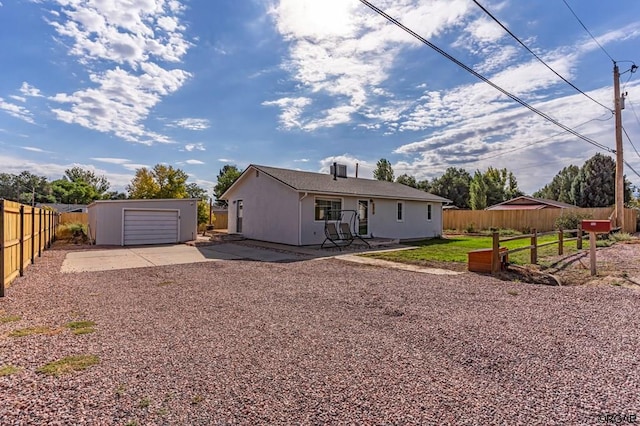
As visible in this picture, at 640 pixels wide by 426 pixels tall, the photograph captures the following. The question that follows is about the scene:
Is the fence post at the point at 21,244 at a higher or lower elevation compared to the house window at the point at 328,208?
lower

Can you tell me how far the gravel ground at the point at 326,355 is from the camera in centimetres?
250

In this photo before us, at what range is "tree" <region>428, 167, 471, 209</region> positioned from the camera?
47.6m

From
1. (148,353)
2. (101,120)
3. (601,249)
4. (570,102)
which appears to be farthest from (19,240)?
(570,102)

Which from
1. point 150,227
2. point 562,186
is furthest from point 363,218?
point 562,186

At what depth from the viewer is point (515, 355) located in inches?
139

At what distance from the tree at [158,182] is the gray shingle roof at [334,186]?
19717mm

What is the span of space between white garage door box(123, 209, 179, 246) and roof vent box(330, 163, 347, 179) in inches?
335

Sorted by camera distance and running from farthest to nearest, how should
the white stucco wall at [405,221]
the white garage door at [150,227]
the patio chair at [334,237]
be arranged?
1. the white stucco wall at [405,221]
2. the white garage door at [150,227]
3. the patio chair at [334,237]

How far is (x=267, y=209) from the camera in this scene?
1736cm

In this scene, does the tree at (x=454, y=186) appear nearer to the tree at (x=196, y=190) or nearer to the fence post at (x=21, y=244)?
the tree at (x=196, y=190)

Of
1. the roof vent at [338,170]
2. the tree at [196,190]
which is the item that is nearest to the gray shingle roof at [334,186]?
the roof vent at [338,170]

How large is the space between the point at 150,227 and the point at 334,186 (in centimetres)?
902

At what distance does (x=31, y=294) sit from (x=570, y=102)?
18.6 m

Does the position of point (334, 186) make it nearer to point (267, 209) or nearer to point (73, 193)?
point (267, 209)
